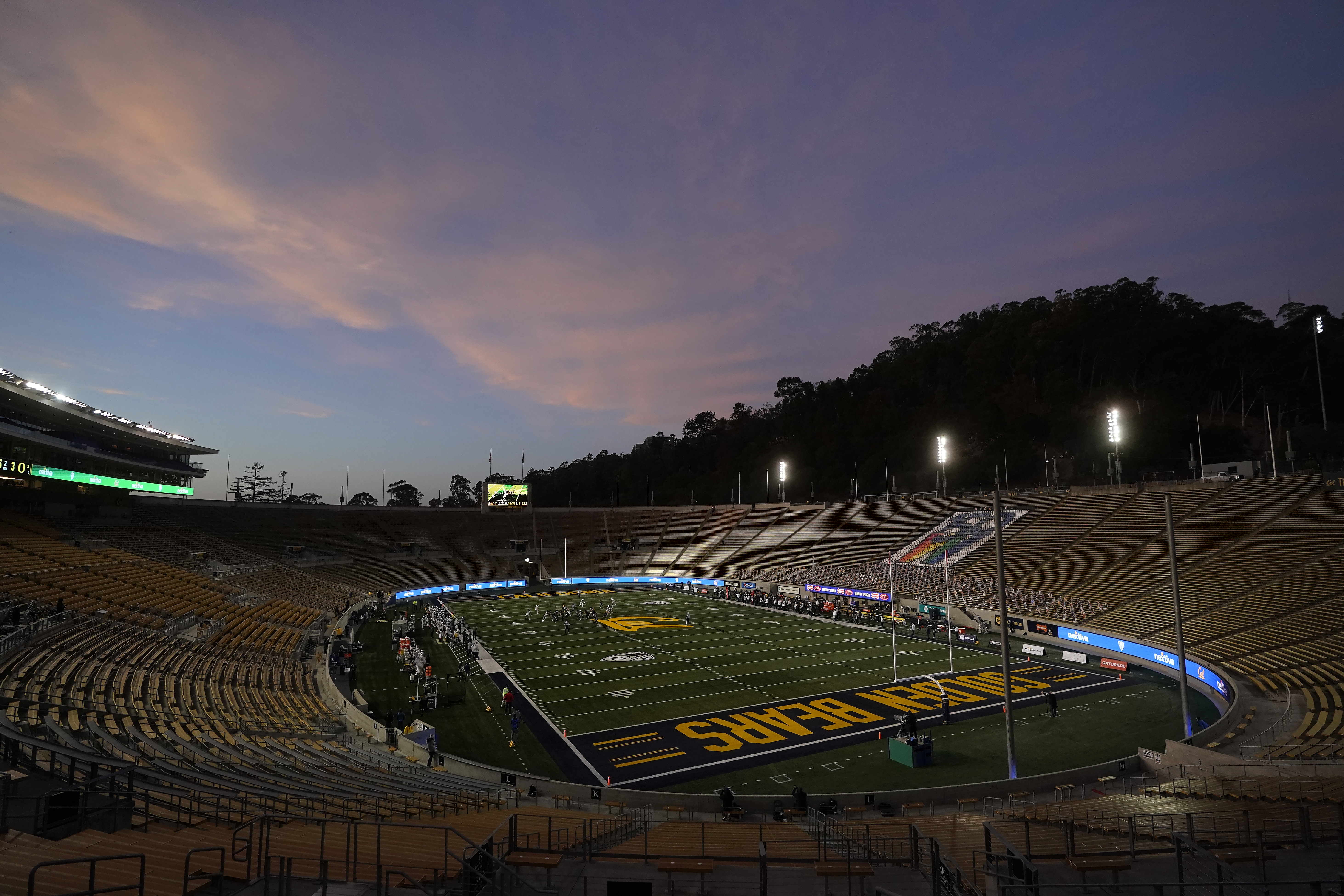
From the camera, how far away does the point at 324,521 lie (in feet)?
218

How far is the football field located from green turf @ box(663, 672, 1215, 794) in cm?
73

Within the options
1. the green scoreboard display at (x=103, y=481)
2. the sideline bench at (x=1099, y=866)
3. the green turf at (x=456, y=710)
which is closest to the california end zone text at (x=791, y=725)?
the green turf at (x=456, y=710)

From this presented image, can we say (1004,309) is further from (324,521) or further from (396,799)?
(396,799)

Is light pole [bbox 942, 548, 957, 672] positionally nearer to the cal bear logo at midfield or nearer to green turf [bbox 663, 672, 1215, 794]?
green turf [bbox 663, 672, 1215, 794]

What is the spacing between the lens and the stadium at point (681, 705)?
8523 millimetres

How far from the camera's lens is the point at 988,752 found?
19.4m

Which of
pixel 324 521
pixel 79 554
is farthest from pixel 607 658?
pixel 324 521

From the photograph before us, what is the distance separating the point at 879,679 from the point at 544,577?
4631 cm

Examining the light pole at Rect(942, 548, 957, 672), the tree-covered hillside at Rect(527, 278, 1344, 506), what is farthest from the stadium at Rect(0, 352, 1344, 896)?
the tree-covered hillside at Rect(527, 278, 1344, 506)

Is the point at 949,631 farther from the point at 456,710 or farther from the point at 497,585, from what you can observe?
the point at 497,585

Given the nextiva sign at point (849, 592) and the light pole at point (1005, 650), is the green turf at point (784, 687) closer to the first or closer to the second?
the light pole at point (1005, 650)

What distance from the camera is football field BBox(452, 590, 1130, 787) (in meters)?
20.8

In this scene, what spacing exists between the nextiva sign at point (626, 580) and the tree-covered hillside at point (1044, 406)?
4074 cm

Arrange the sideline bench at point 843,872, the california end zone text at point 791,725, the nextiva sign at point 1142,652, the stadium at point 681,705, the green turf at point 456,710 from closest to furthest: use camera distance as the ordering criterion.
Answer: the sideline bench at point 843,872, the stadium at point 681,705, the california end zone text at point 791,725, the green turf at point 456,710, the nextiva sign at point 1142,652
